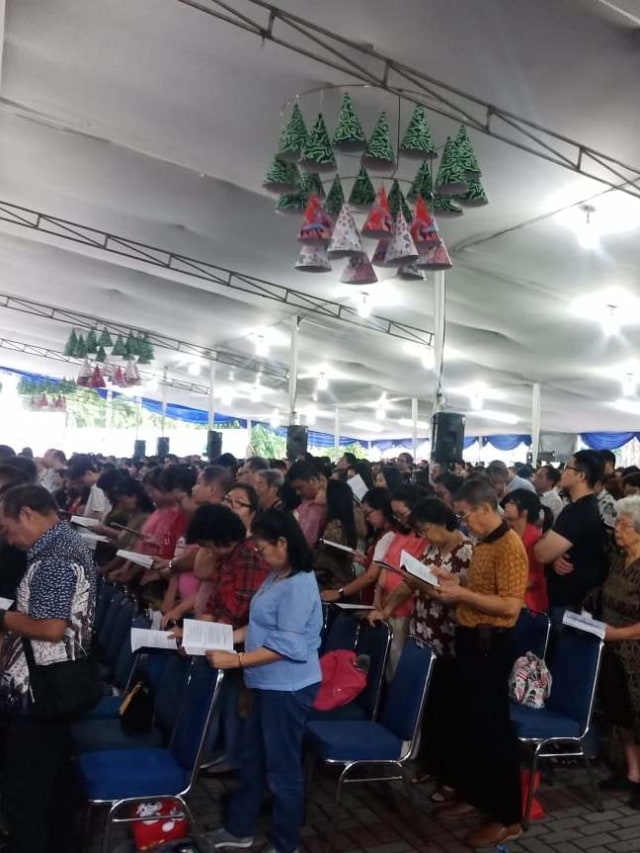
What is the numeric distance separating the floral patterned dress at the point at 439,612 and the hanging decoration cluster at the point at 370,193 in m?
1.99

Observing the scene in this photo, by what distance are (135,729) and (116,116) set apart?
4.89 metres

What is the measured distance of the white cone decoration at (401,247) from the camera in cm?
466

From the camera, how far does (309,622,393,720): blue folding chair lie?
10.4 feet

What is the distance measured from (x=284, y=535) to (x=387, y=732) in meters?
0.93

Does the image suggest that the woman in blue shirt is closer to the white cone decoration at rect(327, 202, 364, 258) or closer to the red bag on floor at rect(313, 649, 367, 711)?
the red bag on floor at rect(313, 649, 367, 711)

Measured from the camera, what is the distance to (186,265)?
1011cm

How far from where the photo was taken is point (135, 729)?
2.86 m

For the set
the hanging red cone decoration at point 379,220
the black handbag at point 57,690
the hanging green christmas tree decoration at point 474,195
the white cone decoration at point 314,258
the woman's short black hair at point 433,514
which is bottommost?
the black handbag at point 57,690

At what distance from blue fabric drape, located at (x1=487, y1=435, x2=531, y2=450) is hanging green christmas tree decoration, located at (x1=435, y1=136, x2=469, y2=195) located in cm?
1540

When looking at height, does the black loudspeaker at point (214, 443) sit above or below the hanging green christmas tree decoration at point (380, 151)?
below

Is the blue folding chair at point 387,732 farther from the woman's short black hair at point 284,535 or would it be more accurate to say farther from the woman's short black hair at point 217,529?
the woman's short black hair at point 217,529

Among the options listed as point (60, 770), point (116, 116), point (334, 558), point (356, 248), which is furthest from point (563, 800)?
point (116, 116)

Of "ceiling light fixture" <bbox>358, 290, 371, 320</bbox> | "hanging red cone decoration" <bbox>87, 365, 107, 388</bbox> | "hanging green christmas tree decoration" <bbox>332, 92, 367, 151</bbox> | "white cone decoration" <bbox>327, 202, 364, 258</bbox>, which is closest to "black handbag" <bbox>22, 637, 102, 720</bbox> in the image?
"white cone decoration" <bbox>327, 202, 364, 258</bbox>

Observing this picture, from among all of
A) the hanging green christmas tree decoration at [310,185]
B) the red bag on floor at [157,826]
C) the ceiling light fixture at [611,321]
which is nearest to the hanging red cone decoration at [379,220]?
the hanging green christmas tree decoration at [310,185]
